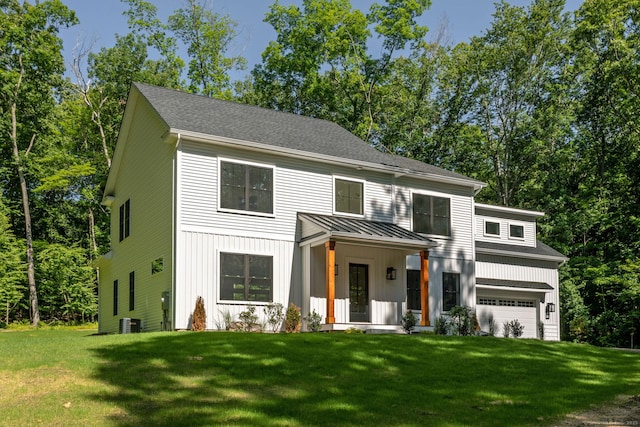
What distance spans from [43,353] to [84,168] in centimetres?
2693

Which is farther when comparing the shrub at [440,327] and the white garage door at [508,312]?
the white garage door at [508,312]

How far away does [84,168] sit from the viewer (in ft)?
126

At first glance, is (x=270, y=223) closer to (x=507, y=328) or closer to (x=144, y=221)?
(x=144, y=221)

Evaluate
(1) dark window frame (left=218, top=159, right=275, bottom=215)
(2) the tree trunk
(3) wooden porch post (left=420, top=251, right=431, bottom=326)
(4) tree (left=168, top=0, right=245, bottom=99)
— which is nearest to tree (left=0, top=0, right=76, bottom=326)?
(2) the tree trunk

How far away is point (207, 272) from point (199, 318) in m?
1.39

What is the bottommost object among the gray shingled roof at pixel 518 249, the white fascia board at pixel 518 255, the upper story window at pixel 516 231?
the white fascia board at pixel 518 255

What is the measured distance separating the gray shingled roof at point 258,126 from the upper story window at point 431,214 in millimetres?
936

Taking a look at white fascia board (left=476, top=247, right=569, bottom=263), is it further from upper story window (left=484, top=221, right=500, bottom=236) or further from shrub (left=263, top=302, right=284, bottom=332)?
shrub (left=263, top=302, right=284, bottom=332)

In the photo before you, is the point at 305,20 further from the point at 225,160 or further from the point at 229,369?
the point at 229,369

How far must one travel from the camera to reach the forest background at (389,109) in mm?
36031

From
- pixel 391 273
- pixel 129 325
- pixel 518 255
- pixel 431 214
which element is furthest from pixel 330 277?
pixel 518 255

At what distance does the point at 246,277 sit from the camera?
2019 cm

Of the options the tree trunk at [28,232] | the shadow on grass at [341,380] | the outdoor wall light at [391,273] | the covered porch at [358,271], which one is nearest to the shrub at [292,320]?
the covered porch at [358,271]

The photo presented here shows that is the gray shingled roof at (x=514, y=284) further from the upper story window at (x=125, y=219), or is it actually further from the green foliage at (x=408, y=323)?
the upper story window at (x=125, y=219)
